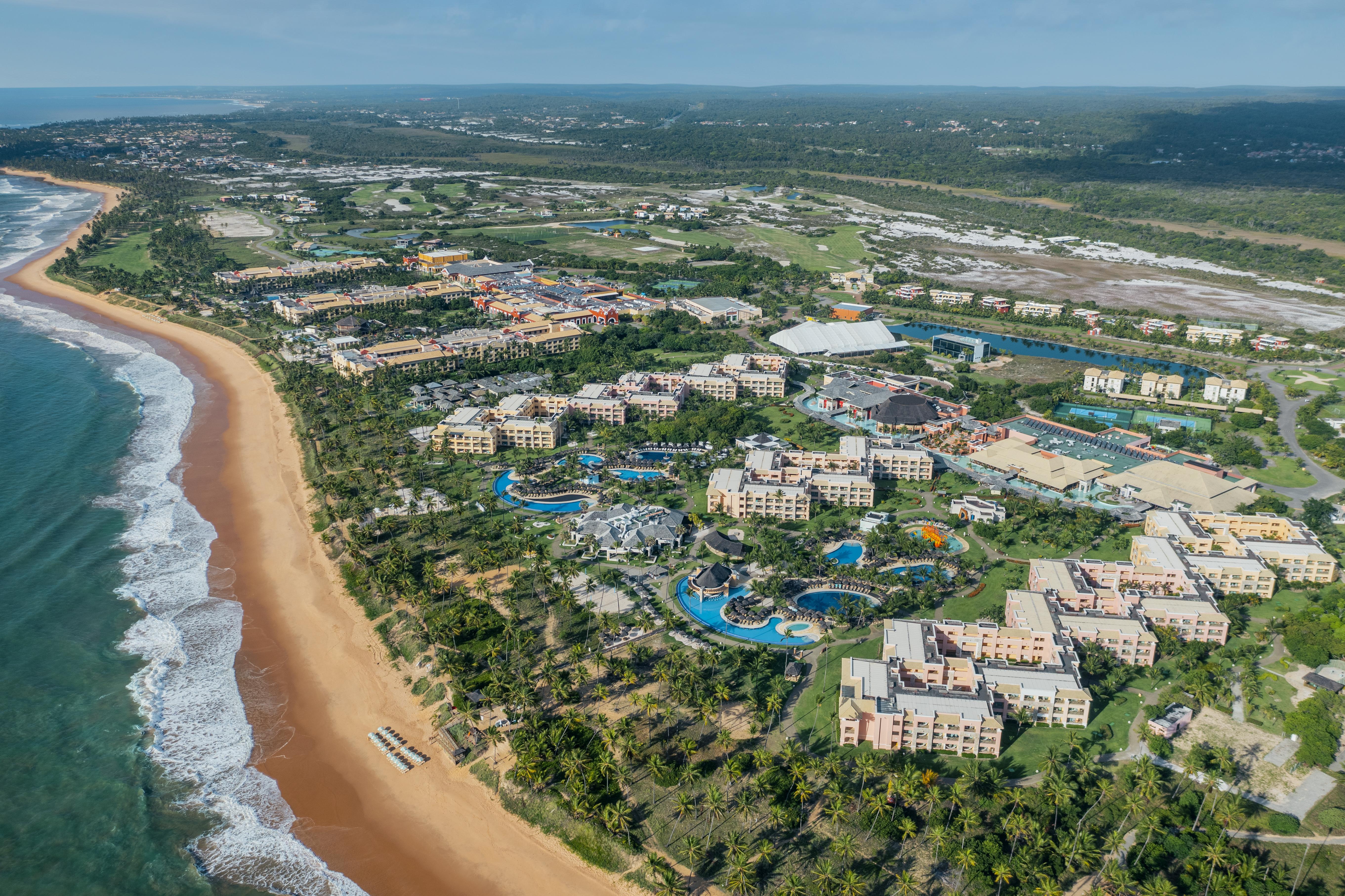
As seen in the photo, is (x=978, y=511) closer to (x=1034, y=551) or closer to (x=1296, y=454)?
(x=1034, y=551)

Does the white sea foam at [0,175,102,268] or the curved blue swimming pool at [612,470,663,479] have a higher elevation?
the white sea foam at [0,175,102,268]

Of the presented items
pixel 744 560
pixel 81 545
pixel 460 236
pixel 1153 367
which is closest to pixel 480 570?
pixel 744 560

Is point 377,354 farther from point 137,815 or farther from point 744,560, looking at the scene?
point 137,815

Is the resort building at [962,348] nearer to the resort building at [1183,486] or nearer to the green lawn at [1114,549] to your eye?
the resort building at [1183,486]

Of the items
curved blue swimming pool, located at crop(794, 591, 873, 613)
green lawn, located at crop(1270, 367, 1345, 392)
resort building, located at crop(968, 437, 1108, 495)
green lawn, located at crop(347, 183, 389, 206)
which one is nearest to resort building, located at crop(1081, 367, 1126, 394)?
green lawn, located at crop(1270, 367, 1345, 392)

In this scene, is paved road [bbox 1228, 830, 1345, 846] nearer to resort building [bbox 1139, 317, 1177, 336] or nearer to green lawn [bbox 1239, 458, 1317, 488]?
green lawn [bbox 1239, 458, 1317, 488]

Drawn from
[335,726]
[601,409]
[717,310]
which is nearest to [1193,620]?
[335,726]

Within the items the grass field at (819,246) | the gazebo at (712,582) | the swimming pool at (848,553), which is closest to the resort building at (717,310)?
the grass field at (819,246)
